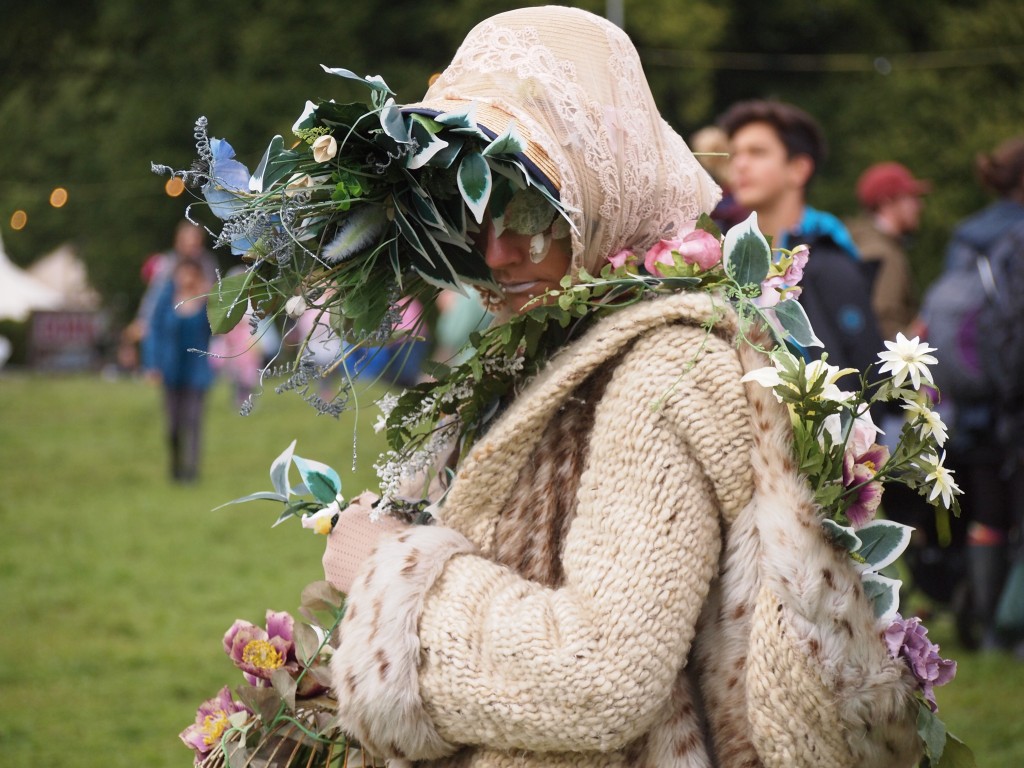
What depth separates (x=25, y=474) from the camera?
41.1 feet

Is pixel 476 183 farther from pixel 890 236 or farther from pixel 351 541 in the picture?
pixel 890 236

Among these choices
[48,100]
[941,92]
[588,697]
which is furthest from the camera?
[48,100]

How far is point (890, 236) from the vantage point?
7777 millimetres

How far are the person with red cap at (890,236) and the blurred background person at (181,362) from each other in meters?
5.63

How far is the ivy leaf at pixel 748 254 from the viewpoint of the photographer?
6.97 feet

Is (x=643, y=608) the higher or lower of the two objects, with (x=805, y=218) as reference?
higher

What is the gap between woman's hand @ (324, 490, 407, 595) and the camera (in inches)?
93.4

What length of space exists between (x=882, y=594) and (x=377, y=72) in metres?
28.9

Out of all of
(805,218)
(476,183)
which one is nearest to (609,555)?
(476,183)

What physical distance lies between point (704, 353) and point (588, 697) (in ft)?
1.73

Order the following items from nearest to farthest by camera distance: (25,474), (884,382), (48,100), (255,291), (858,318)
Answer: (884,382) < (255,291) < (858,318) < (25,474) < (48,100)

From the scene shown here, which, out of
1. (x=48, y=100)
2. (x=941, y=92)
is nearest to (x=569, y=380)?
(x=941, y=92)

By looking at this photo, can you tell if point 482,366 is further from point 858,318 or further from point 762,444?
point 858,318

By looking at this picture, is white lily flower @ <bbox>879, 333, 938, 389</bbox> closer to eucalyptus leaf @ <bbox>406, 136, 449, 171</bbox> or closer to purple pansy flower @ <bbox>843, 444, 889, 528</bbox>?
purple pansy flower @ <bbox>843, 444, 889, 528</bbox>
